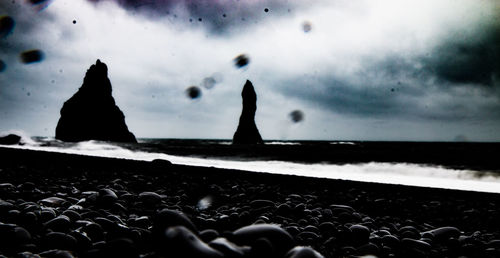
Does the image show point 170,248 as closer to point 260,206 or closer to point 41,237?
point 41,237

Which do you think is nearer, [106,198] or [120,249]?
[120,249]

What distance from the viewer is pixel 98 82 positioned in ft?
193

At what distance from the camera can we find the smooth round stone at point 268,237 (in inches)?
60.9

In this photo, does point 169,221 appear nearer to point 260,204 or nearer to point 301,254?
point 301,254

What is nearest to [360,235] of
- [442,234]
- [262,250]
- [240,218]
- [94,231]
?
[442,234]

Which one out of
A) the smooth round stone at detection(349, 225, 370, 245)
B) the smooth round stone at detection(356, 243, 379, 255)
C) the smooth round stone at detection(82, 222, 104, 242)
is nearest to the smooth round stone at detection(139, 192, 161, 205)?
the smooth round stone at detection(82, 222, 104, 242)

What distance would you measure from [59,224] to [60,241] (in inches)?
16.1

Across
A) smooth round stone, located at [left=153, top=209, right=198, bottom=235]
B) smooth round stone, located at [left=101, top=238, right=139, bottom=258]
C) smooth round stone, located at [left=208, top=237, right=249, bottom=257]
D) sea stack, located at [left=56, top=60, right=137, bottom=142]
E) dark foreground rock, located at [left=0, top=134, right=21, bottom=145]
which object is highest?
sea stack, located at [left=56, top=60, right=137, bottom=142]

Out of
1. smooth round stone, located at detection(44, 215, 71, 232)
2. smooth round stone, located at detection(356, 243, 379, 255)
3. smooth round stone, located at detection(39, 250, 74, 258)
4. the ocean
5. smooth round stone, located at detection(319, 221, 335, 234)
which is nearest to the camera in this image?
smooth round stone, located at detection(39, 250, 74, 258)

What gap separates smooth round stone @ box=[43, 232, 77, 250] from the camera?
67.5 inches

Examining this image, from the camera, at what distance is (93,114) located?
57.4m

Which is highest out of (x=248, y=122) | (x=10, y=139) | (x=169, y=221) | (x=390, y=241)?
(x=248, y=122)

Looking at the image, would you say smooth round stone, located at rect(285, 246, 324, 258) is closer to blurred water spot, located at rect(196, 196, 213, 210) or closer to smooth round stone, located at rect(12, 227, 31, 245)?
smooth round stone, located at rect(12, 227, 31, 245)

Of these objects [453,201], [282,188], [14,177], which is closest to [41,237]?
[282,188]
